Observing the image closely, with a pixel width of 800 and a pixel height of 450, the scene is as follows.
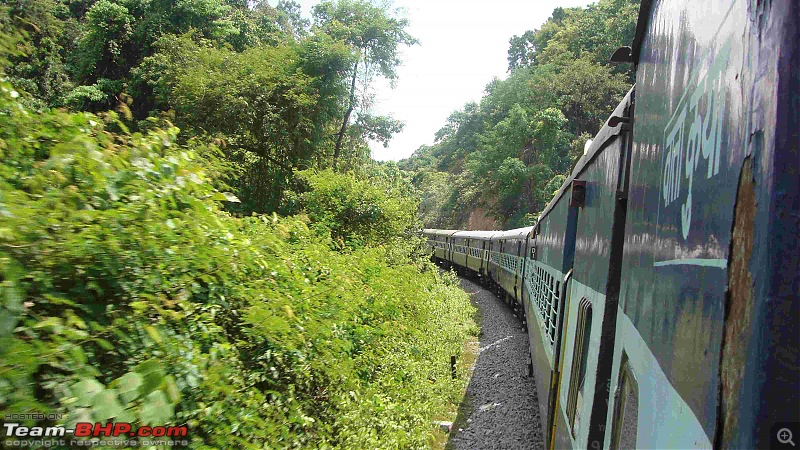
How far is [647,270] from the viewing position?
1.78 m

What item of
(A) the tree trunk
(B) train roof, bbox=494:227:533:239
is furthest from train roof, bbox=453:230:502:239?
(A) the tree trunk

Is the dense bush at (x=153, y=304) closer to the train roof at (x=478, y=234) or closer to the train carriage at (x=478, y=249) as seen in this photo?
the train roof at (x=478, y=234)

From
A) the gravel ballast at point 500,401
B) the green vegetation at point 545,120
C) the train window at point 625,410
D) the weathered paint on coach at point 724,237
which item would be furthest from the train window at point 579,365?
the green vegetation at point 545,120

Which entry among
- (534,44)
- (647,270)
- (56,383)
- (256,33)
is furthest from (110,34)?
(534,44)

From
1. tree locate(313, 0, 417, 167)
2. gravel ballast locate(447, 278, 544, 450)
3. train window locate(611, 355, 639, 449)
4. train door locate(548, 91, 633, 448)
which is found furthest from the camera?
tree locate(313, 0, 417, 167)

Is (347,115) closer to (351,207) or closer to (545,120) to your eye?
(351,207)

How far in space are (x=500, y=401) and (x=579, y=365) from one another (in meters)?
5.76

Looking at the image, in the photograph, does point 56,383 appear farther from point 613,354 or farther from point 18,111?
point 613,354

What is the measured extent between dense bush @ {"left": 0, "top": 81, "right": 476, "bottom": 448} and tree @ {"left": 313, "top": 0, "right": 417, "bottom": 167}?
1476 centimetres

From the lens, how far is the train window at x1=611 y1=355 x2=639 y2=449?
6.07 ft

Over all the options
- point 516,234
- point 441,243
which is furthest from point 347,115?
point 441,243

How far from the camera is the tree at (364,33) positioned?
787 inches

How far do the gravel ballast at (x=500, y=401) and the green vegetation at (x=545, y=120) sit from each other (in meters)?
18.2

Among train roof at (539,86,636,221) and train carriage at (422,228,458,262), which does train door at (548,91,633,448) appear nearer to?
train roof at (539,86,636,221)
